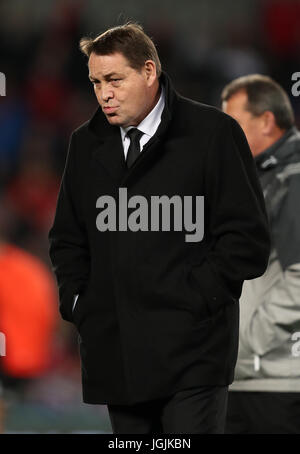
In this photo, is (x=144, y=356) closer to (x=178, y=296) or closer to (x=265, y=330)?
(x=178, y=296)

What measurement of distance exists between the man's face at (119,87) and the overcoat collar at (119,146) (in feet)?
0.26

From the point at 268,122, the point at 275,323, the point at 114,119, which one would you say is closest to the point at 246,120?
the point at 268,122

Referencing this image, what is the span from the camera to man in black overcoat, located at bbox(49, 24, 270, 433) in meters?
3.10

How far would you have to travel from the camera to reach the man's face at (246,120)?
428 cm

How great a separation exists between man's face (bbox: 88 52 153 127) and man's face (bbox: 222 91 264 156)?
1135 millimetres

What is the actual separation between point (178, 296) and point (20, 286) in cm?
413

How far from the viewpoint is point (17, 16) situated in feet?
36.6

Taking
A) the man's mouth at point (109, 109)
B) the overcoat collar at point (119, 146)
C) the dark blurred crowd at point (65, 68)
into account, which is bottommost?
the overcoat collar at point (119, 146)

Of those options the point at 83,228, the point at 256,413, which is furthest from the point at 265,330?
the point at 83,228

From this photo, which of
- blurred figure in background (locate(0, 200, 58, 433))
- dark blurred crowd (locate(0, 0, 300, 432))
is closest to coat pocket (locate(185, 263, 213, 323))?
blurred figure in background (locate(0, 200, 58, 433))

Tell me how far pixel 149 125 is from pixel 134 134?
51mm

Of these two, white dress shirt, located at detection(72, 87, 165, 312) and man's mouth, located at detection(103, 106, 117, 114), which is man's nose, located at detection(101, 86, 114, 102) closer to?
man's mouth, located at detection(103, 106, 117, 114)

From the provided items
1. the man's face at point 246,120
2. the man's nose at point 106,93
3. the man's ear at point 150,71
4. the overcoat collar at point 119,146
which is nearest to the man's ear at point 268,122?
the man's face at point 246,120

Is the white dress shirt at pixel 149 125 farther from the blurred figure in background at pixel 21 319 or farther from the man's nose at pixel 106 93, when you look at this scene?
the blurred figure in background at pixel 21 319
